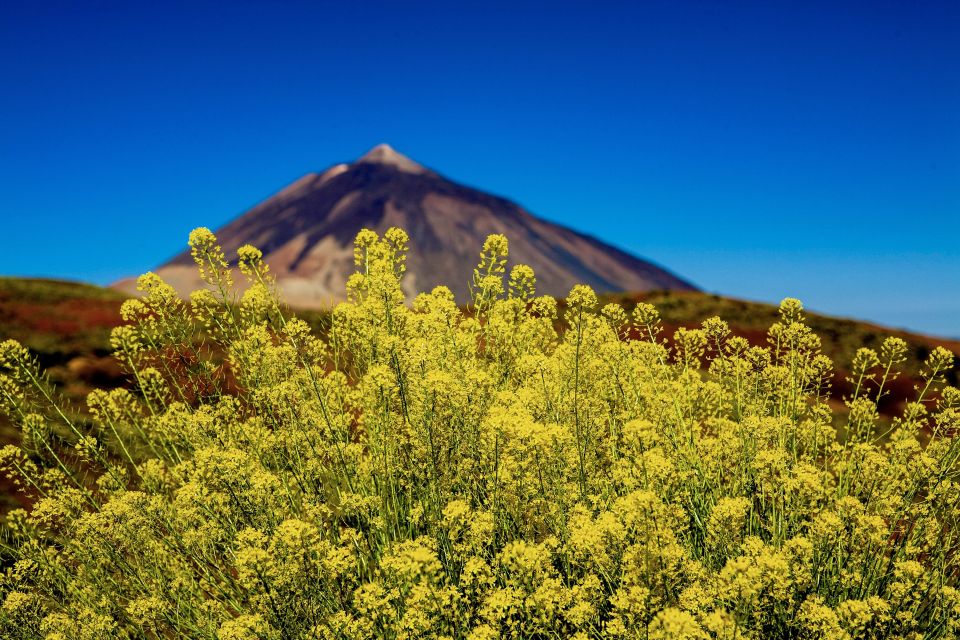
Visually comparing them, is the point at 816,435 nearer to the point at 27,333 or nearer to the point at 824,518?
the point at 824,518

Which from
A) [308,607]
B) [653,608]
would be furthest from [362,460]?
[653,608]

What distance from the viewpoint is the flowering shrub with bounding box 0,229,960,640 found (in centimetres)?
464

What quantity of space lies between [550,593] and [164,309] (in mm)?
5325

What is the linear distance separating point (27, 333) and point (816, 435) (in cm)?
2688

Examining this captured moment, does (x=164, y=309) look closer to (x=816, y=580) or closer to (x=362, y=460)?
(x=362, y=460)

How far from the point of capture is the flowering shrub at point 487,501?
183 inches

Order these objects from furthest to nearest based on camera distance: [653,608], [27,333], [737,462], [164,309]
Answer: [27,333], [737,462], [164,309], [653,608]

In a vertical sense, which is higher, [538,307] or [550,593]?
[538,307]

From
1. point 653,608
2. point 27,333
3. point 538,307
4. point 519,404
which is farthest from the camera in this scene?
point 27,333

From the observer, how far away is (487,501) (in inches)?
237

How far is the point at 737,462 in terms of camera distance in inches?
290

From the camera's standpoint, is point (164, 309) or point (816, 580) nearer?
point (816, 580)

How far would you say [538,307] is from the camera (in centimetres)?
827

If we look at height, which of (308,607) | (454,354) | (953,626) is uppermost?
(454,354)
